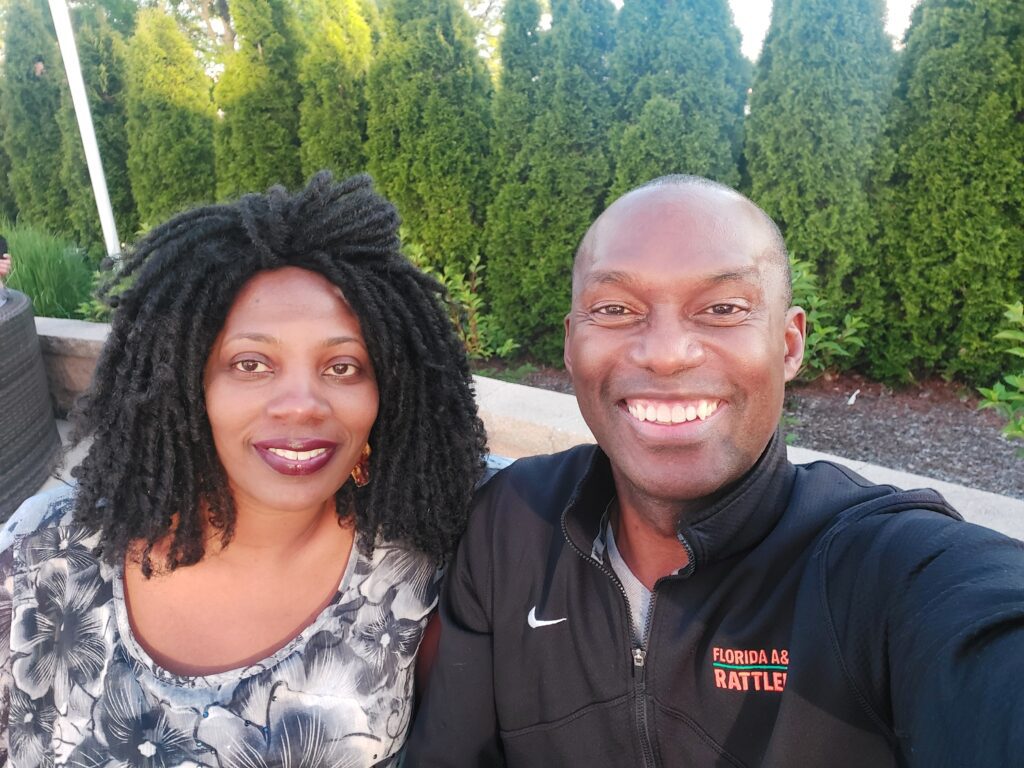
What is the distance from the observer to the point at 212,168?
7988 mm

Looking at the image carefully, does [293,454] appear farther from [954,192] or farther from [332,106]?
[332,106]

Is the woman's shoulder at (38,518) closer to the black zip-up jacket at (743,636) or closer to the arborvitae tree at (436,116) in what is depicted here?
the black zip-up jacket at (743,636)

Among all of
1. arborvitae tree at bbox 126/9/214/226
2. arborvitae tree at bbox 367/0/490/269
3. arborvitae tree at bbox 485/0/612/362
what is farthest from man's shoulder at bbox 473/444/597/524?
arborvitae tree at bbox 126/9/214/226

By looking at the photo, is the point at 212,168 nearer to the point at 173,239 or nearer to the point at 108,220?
the point at 108,220

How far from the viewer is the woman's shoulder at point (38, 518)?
70.5 inches

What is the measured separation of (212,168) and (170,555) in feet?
23.4

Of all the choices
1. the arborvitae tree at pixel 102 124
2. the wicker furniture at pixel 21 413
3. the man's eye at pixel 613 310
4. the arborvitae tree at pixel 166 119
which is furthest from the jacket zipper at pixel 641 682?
the arborvitae tree at pixel 102 124

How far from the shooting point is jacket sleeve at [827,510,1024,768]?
888 millimetres

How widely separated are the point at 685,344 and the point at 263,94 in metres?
6.55

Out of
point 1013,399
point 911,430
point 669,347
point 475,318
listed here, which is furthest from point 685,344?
point 475,318

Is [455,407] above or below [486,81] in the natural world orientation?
below

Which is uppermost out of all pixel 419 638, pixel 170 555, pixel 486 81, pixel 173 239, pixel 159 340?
pixel 486 81

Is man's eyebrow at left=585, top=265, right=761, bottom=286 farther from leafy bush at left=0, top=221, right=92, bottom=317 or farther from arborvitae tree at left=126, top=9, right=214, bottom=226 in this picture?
arborvitae tree at left=126, top=9, right=214, bottom=226

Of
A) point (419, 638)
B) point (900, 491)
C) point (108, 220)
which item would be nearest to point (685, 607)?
point (900, 491)
